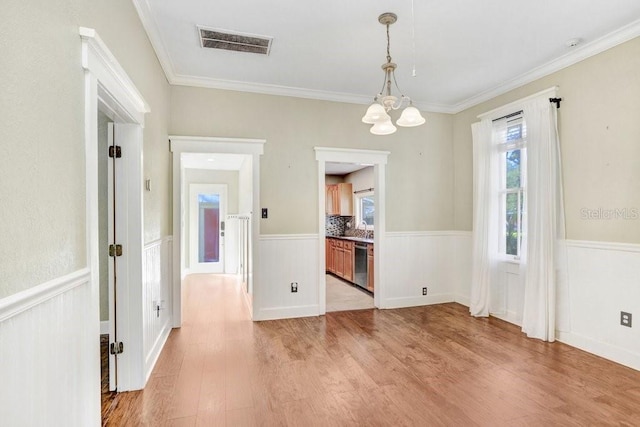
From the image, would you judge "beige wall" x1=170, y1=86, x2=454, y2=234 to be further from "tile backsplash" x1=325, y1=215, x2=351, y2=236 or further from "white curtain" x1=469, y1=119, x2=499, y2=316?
"tile backsplash" x1=325, y1=215, x2=351, y2=236

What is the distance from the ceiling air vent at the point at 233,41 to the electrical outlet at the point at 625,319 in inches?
157

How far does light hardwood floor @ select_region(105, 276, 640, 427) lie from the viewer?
2.17 m

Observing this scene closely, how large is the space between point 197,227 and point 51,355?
264 inches

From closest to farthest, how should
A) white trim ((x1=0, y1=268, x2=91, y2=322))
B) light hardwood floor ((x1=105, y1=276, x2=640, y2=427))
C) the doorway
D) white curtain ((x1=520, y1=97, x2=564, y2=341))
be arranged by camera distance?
1. white trim ((x1=0, y1=268, x2=91, y2=322))
2. light hardwood floor ((x1=105, y1=276, x2=640, y2=427))
3. white curtain ((x1=520, y1=97, x2=564, y2=341))
4. the doorway

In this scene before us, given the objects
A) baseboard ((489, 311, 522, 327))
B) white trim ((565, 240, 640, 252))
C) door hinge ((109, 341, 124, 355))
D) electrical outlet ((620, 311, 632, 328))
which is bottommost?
baseboard ((489, 311, 522, 327))

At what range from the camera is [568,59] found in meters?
3.34

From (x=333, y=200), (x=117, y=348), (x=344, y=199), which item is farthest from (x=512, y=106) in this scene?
(x=333, y=200)

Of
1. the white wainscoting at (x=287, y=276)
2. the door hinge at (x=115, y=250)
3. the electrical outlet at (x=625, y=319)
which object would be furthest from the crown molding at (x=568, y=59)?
the door hinge at (x=115, y=250)

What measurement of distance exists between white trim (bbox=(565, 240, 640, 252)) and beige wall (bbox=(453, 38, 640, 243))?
40 mm

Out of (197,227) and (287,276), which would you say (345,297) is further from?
(197,227)

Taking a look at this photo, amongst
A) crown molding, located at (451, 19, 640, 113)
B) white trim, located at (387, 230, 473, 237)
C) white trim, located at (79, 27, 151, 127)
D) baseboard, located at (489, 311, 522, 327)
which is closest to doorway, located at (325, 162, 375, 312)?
white trim, located at (387, 230, 473, 237)

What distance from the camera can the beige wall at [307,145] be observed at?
13.2ft

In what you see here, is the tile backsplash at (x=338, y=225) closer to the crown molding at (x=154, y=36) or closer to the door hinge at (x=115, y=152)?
the crown molding at (x=154, y=36)

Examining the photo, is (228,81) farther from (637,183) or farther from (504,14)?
(637,183)
